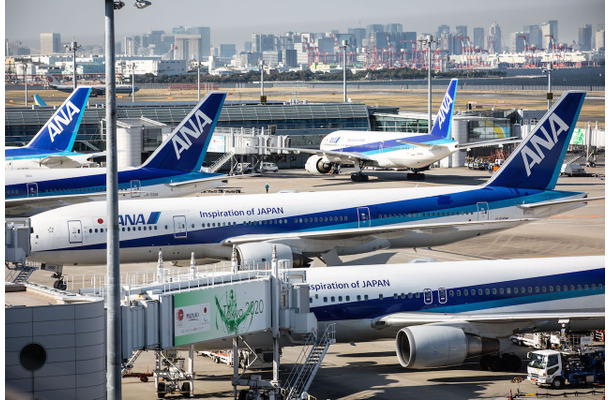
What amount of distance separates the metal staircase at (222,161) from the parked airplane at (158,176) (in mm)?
40333

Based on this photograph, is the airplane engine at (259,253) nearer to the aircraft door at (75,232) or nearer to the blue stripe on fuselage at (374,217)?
the blue stripe on fuselage at (374,217)

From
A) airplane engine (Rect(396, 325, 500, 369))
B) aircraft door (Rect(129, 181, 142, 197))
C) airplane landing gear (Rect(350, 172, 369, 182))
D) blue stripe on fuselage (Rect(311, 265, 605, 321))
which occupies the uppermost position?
aircraft door (Rect(129, 181, 142, 197))

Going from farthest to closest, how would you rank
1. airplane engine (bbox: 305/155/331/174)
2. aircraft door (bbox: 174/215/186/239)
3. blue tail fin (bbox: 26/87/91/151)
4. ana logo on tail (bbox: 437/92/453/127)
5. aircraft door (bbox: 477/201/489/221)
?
1. airplane engine (bbox: 305/155/331/174)
2. ana logo on tail (bbox: 437/92/453/127)
3. blue tail fin (bbox: 26/87/91/151)
4. aircraft door (bbox: 477/201/489/221)
5. aircraft door (bbox: 174/215/186/239)

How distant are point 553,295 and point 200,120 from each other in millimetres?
31270

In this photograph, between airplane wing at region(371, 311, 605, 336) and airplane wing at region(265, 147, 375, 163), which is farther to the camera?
airplane wing at region(265, 147, 375, 163)

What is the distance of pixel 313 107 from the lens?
407ft

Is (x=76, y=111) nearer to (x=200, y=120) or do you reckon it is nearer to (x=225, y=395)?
(x=200, y=120)

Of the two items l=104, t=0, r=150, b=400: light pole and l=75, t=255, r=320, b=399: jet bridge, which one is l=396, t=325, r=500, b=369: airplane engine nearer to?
l=75, t=255, r=320, b=399: jet bridge

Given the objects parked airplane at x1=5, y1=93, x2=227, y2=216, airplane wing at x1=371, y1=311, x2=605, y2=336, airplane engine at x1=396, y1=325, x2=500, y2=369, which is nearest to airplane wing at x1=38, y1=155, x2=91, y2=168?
parked airplane at x1=5, y1=93, x2=227, y2=216

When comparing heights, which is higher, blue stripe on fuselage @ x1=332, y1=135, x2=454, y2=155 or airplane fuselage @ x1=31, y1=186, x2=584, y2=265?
blue stripe on fuselage @ x1=332, y1=135, x2=454, y2=155

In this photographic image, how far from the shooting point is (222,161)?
10650 centimetres

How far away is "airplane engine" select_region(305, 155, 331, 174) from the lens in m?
110

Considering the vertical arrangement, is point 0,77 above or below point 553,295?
above

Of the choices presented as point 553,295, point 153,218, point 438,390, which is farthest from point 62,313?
point 153,218
